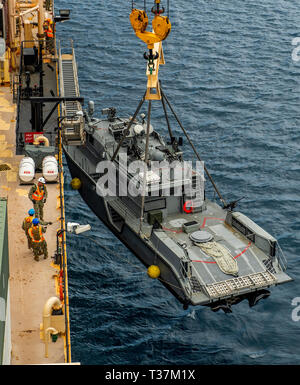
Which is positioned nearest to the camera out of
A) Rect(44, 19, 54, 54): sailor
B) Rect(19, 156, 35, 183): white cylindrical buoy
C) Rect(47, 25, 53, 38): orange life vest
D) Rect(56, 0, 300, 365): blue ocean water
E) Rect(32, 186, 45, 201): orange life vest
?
Rect(56, 0, 300, 365): blue ocean water

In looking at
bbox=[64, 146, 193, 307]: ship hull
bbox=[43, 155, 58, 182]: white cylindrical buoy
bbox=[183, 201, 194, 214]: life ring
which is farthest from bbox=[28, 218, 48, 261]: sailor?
bbox=[183, 201, 194, 214]: life ring

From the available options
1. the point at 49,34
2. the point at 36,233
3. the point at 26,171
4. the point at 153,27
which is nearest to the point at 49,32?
the point at 49,34

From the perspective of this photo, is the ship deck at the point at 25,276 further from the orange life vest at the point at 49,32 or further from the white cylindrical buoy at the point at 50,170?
the orange life vest at the point at 49,32

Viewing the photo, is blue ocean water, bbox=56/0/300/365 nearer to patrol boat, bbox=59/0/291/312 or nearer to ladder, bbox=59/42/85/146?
patrol boat, bbox=59/0/291/312

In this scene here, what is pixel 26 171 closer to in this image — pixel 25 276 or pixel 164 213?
pixel 164 213

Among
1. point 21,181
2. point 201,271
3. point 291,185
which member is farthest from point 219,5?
point 201,271
